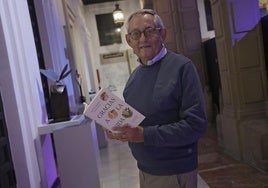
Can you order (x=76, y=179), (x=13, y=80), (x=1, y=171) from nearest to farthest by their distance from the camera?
(x=1, y=171)
(x=13, y=80)
(x=76, y=179)

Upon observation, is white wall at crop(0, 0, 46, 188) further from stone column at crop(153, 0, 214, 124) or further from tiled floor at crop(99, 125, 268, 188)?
stone column at crop(153, 0, 214, 124)

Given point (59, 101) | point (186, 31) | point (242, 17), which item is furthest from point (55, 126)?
point (186, 31)

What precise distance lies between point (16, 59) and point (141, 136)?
169cm

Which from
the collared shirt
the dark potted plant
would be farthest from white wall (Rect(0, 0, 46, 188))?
the collared shirt

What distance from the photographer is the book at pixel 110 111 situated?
62.2 inches

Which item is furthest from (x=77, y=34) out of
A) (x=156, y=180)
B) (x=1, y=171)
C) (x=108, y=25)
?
(x=156, y=180)

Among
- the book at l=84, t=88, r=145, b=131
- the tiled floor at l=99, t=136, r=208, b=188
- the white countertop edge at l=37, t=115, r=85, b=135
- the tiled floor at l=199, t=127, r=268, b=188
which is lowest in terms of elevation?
the tiled floor at l=99, t=136, r=208, b=188

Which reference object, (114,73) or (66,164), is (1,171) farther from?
(114,73)

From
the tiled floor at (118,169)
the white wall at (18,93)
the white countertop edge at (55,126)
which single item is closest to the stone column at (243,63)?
the tiled floor at (118,169)

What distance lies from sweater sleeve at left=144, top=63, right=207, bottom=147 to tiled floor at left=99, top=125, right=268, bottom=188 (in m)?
2.21

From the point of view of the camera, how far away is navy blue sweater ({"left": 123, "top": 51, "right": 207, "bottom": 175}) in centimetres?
156

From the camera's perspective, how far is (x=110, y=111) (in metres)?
1.59

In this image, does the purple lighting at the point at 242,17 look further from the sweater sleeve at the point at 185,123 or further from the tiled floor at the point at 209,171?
the sweater sleeve at the point at 185,123

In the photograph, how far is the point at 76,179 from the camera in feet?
10.5
